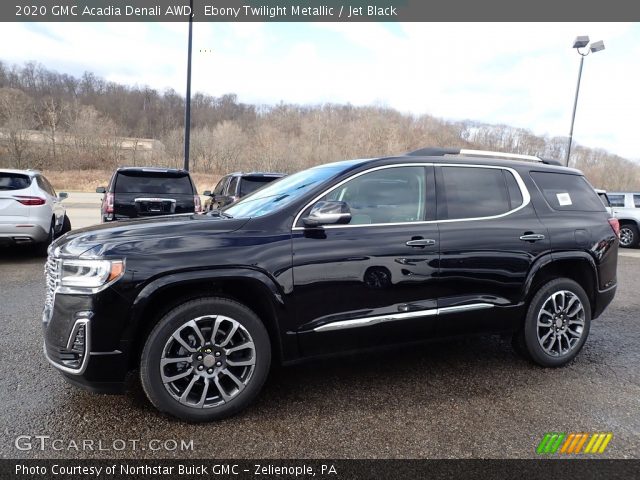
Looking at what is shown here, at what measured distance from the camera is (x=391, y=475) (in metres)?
2.37

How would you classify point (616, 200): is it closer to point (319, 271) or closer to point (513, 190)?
point (513, 190)

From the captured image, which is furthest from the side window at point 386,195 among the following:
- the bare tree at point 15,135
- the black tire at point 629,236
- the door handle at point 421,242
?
the bare tree at point 15,135

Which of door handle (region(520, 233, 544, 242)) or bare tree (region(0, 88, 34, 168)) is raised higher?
bare tree (region(0, 88, 34, 168))

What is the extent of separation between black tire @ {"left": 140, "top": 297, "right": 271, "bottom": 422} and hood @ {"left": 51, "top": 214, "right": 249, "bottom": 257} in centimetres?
45

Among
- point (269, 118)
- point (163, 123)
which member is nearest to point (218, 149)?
point (269, 118)

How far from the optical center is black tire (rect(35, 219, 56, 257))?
325 inches

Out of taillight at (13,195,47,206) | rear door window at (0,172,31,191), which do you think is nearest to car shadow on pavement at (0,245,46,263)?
taillight at (13,195,47,206)

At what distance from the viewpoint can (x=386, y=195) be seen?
340 centimetres

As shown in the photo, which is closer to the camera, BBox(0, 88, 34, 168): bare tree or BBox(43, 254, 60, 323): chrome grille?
BBox(43, 254, 60, 323): chrome grille

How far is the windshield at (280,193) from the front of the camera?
326cm

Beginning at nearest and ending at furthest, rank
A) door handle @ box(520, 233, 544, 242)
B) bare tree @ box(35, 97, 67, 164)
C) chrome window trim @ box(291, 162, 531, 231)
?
chrome window trim @ box(291, 162, 531, 231)
door handle @ box(520, 233, 544, 242)
bare tree @ box(35, 97, 67, 164)

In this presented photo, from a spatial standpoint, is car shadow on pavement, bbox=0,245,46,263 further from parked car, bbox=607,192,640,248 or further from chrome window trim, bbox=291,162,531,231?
parked car, bbox=607,192,640,248

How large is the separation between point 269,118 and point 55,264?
9370 cm

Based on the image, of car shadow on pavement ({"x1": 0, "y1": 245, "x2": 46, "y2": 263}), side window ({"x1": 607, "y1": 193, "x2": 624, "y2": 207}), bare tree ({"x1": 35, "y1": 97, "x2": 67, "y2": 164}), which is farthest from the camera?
bare tree ({"x1": 35, "y1": 97, "x2": 67, "y2": 164})
